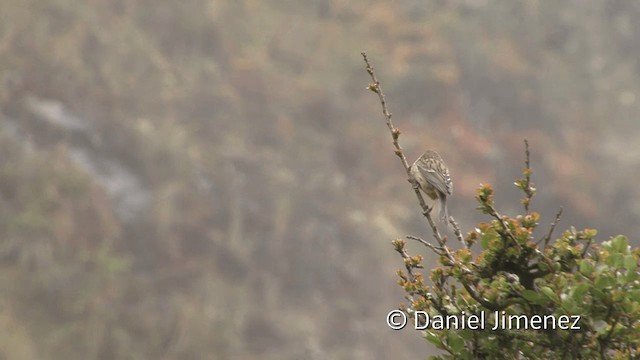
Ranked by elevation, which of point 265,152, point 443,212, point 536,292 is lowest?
point 536,292

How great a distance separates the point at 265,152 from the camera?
66.1 feet

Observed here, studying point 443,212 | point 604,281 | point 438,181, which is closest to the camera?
point 604,281

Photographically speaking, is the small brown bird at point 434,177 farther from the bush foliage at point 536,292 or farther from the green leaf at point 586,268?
the green leaf at point 586,268

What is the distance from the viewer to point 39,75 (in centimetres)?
1852

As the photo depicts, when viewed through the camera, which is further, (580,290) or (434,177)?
(434,177)

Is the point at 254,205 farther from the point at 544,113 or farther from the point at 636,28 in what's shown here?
the point at 636,28

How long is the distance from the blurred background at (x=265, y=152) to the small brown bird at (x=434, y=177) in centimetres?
1039

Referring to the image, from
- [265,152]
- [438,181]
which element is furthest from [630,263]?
[265,152]

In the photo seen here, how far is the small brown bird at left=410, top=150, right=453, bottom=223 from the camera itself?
5574 mm

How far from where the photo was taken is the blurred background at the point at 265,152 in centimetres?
1608

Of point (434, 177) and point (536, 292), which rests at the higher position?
point (434, 177)

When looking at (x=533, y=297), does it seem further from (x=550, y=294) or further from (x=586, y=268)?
(x=586, y=268)

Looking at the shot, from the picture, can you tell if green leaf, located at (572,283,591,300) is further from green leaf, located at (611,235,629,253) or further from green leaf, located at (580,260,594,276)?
green leaf, located at (611,235,629,253)

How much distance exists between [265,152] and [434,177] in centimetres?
1471
